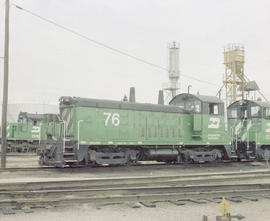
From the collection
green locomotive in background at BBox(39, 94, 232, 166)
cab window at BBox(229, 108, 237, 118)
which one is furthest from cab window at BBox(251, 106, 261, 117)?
green locomotive in background at BBox(39, 94, 232, 166)

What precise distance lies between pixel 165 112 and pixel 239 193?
8.53m

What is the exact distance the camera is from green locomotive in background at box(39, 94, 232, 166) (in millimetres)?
13844

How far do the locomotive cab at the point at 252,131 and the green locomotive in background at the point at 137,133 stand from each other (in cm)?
151

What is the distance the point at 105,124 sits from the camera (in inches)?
572

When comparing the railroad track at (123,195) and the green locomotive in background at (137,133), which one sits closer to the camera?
the railroad track at (123,195)

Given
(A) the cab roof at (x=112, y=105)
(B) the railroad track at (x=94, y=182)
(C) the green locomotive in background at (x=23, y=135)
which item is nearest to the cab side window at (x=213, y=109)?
(A) the cab roof at (x=112, y=105)

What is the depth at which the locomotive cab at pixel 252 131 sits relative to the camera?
18.2 metres

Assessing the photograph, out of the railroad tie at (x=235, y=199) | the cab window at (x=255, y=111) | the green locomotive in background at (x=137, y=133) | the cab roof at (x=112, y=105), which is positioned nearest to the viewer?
the railroad tie at (x=235, y=199)

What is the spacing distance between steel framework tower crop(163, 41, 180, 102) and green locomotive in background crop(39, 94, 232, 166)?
89.9ft

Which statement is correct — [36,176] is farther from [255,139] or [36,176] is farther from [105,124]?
[255,139]

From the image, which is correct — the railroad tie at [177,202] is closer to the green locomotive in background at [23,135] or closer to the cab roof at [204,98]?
the cab roof at [204,98]

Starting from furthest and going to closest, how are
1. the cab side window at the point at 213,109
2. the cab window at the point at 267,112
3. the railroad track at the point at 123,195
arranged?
the cab window at the point at 267,112, the cab side window at the point at 213,109, the railroad track at the point at 123,195

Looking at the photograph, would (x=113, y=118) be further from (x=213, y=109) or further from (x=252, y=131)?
(x=252, y=131)

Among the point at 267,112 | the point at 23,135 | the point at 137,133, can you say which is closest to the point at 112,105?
the point at 137,133
